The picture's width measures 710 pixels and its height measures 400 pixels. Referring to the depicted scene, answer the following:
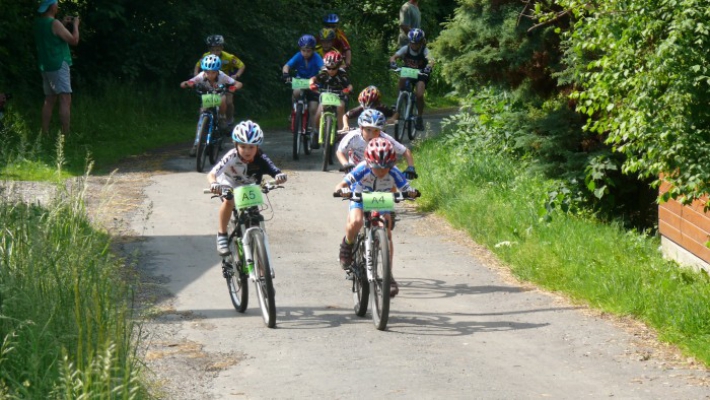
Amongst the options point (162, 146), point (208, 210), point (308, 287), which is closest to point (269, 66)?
point (162, 146)

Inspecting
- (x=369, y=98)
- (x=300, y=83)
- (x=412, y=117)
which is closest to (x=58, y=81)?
(x=300, y=83)

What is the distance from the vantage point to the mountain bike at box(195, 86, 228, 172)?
16.2 meters

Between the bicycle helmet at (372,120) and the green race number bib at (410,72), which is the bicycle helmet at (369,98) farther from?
the green race number bib at (410,72)

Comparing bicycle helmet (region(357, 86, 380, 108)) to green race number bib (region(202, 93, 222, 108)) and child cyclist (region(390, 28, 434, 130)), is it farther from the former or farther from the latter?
child cyclist (region(390, 28, 434, 130))

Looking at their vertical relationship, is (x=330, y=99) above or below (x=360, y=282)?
above

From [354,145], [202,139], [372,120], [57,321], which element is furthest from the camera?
[202,139]

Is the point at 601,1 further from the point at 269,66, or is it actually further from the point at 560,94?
the point at 269,66

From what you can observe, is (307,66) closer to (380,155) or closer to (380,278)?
(380,155)

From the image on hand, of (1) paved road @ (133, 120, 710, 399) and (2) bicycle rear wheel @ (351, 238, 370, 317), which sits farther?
(2) bicycle rear wheel @ (351, 238, 370, 317)

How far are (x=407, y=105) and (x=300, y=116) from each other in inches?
86.9

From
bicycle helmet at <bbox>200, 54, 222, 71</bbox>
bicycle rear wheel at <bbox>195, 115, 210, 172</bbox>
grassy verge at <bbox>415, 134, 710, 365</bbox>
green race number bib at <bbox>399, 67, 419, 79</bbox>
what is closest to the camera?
grassy verge at <bbox>415, 134, 710, 365</bbox>

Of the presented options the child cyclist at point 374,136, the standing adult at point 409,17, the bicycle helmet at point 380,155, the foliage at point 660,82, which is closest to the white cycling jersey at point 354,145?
the child cyclist at point 374,136

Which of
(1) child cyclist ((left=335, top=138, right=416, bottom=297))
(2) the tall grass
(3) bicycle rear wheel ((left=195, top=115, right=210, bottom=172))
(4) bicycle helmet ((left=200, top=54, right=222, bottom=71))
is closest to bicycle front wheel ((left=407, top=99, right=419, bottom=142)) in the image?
(4) bicycle helmet ((left=200, top=54, right=222, bottom=71))

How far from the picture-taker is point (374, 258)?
9312 mm
